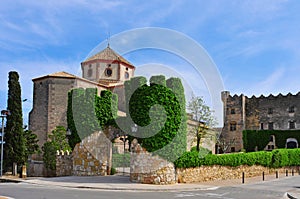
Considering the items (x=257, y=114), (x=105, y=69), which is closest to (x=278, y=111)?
(x=257, y=114)

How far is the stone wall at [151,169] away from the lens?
791 inches

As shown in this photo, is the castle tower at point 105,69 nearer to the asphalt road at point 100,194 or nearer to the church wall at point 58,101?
the church wall at point 58,101

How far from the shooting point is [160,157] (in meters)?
20.4

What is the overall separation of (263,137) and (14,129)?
37.3 metres

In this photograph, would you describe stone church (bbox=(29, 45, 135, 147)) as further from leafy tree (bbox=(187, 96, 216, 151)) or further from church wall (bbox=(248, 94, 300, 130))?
church wall (bbox=(248, 94, 300, 130))

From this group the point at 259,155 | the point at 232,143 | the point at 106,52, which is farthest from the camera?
the point at 232,143

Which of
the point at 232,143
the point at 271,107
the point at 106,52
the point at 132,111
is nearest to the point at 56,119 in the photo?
the point at 106,52

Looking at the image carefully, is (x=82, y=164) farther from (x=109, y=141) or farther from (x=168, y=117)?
(x=168, y=117)

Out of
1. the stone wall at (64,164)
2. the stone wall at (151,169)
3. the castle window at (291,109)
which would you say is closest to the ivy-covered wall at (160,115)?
the stone wall at (151,169)

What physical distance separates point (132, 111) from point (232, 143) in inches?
1466

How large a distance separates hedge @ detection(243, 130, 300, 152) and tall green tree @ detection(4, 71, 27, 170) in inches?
1389

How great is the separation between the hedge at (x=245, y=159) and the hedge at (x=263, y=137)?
580 inches

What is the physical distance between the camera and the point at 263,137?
2044 inches

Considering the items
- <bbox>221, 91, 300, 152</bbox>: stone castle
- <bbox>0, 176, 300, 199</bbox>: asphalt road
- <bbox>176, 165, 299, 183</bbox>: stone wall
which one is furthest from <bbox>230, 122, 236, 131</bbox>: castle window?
<bbox>0, 176, 300, 199</bbox>: asphalt road
